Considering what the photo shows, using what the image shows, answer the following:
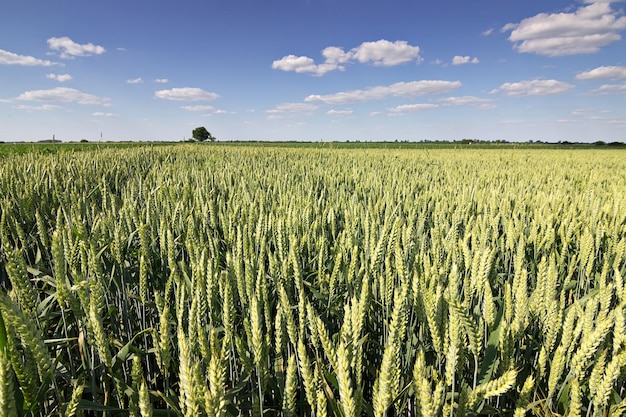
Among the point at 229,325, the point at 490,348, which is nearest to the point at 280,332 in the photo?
the point at 229,325

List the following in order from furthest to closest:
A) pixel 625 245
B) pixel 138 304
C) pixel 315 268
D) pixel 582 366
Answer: pixel 315 268 → pixel 625 245 → pixel 138 304 → pixel 582 366

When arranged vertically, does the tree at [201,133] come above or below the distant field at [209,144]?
above

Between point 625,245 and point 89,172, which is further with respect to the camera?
point 89,172

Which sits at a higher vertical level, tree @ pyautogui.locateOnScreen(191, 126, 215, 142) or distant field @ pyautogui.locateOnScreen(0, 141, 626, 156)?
tree @ pyautogui.locateOnScreen(191, 126, 215, 142)

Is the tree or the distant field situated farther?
the tree

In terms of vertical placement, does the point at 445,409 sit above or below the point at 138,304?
above

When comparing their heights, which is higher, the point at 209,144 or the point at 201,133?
the point at 201,133

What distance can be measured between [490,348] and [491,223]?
3.90 feet

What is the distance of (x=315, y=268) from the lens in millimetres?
1907

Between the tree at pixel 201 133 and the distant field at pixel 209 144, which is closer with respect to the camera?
the distant field at pixel 209 144

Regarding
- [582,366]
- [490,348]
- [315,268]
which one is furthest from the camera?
[315,268]

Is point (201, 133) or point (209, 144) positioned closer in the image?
point (209, 144)


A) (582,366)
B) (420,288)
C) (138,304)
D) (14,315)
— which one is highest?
(14,315)

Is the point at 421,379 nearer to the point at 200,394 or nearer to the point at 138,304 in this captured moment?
the point at 200,394
